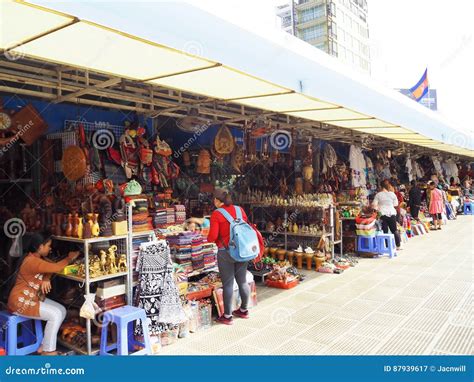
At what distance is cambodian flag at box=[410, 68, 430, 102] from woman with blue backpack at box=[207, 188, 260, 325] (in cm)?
1512

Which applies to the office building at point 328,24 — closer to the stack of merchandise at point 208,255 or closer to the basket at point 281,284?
the basket at point 281,284

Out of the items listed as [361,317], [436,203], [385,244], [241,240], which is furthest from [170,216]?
[436,203]

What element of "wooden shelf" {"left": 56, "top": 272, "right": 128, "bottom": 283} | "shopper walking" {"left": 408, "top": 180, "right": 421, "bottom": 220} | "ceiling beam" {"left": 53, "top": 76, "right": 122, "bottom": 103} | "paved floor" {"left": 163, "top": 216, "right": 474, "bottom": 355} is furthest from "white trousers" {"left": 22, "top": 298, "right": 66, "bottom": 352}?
"shopper walking" {"left": 408, "top": 180, "right": 421, "bottom": 220}

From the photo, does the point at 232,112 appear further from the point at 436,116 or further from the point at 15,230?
the point at 436,116

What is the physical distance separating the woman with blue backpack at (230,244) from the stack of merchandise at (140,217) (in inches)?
30.6

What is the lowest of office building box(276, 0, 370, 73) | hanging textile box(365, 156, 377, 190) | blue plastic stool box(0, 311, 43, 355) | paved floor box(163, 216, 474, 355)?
paved floor box(163, 216, 474, 355)

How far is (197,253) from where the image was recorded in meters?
5.46

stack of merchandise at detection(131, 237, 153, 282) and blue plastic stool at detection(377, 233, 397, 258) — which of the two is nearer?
stack of merchandise at detection(131, 237, 153, 282)

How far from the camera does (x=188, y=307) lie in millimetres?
4770

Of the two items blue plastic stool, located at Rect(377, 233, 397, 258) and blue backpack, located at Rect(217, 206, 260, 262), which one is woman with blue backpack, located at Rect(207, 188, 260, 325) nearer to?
blue backpack, located at Rect(217, 206, 260, 262)

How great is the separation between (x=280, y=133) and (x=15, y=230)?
5.91m

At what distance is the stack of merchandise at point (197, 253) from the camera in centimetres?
541

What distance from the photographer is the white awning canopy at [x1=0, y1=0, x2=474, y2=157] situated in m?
2.52

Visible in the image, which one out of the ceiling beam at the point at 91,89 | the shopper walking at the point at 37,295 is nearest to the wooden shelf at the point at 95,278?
the shopper walking at the point at 37,295
